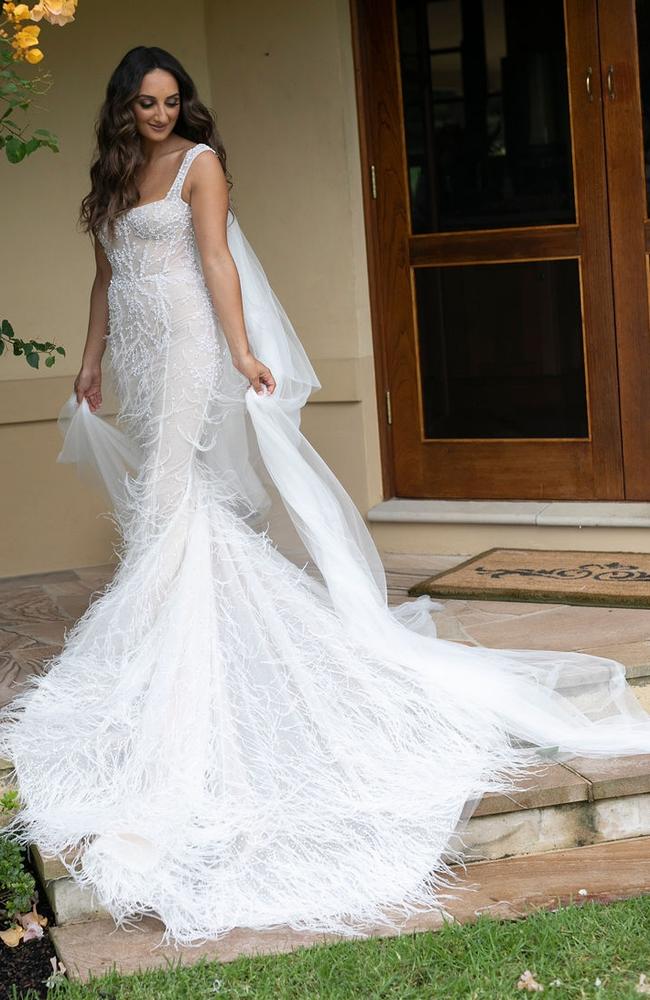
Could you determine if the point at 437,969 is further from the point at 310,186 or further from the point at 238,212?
the point at 238,212

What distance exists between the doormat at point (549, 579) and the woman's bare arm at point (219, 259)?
157cm

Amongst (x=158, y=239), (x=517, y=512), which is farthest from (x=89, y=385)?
(x=517, y=512)

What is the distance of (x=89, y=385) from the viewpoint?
402 centimetres

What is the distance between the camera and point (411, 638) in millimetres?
3723

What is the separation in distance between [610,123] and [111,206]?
2.42 meters

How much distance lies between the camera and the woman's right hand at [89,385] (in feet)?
13.1

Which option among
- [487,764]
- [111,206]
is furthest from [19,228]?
[487,764]

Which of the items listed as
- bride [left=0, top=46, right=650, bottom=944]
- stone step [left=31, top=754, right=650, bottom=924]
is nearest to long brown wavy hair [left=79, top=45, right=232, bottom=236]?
bride [left=0, top=46, right=650, bottom=944]

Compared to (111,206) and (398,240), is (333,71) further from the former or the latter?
(111,206)

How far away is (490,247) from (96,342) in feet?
6.85

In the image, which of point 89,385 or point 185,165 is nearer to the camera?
point 185,165

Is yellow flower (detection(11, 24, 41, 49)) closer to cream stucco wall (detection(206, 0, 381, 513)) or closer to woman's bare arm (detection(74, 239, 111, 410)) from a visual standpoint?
woman's bare arm (detection(74, 239, 111, 410))

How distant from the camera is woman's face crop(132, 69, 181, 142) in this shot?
344 centimetres

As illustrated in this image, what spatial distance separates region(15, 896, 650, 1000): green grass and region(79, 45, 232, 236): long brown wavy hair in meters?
1.97
